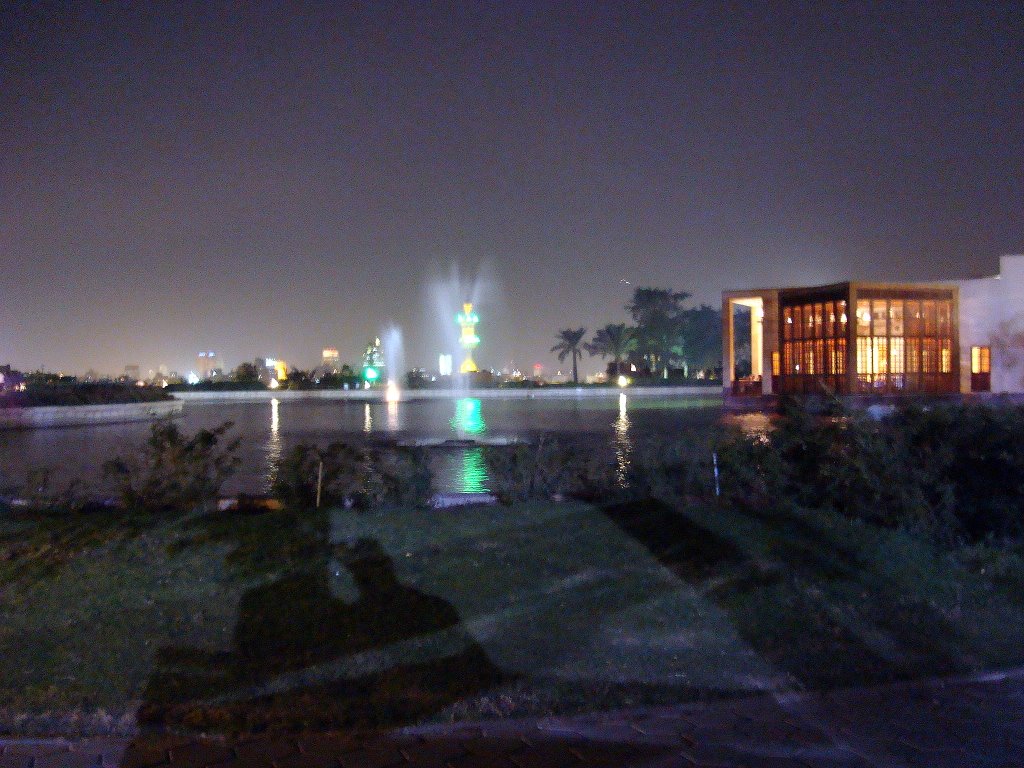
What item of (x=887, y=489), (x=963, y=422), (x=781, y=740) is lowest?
(x=781, y=740)

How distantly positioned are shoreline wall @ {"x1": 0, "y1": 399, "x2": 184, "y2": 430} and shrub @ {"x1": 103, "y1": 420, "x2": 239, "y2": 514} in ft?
68.4

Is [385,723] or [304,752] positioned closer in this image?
[304,752]

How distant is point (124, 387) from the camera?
41.1m

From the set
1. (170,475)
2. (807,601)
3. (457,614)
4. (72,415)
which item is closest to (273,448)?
(170,475)

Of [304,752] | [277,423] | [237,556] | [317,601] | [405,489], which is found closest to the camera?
[304,752]

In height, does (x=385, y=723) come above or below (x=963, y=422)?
below

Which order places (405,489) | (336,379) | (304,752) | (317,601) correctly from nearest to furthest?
(304,752), (317,601), (405,489), (336,379)

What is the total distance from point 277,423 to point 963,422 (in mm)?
25747

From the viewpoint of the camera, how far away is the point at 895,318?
41688mm

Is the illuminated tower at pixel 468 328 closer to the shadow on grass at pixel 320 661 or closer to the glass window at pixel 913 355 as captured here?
the glass window at pixel 913 355

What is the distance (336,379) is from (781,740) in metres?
72.3

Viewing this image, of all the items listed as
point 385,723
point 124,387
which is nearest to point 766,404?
point 124,387

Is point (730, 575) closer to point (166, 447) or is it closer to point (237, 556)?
point (237, 556)

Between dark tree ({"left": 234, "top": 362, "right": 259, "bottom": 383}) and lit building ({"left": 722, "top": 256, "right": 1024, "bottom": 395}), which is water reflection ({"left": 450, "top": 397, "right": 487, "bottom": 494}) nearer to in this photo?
lit building ({"left": 722, "top": 256, "right": 1024, "bottom": 395})
